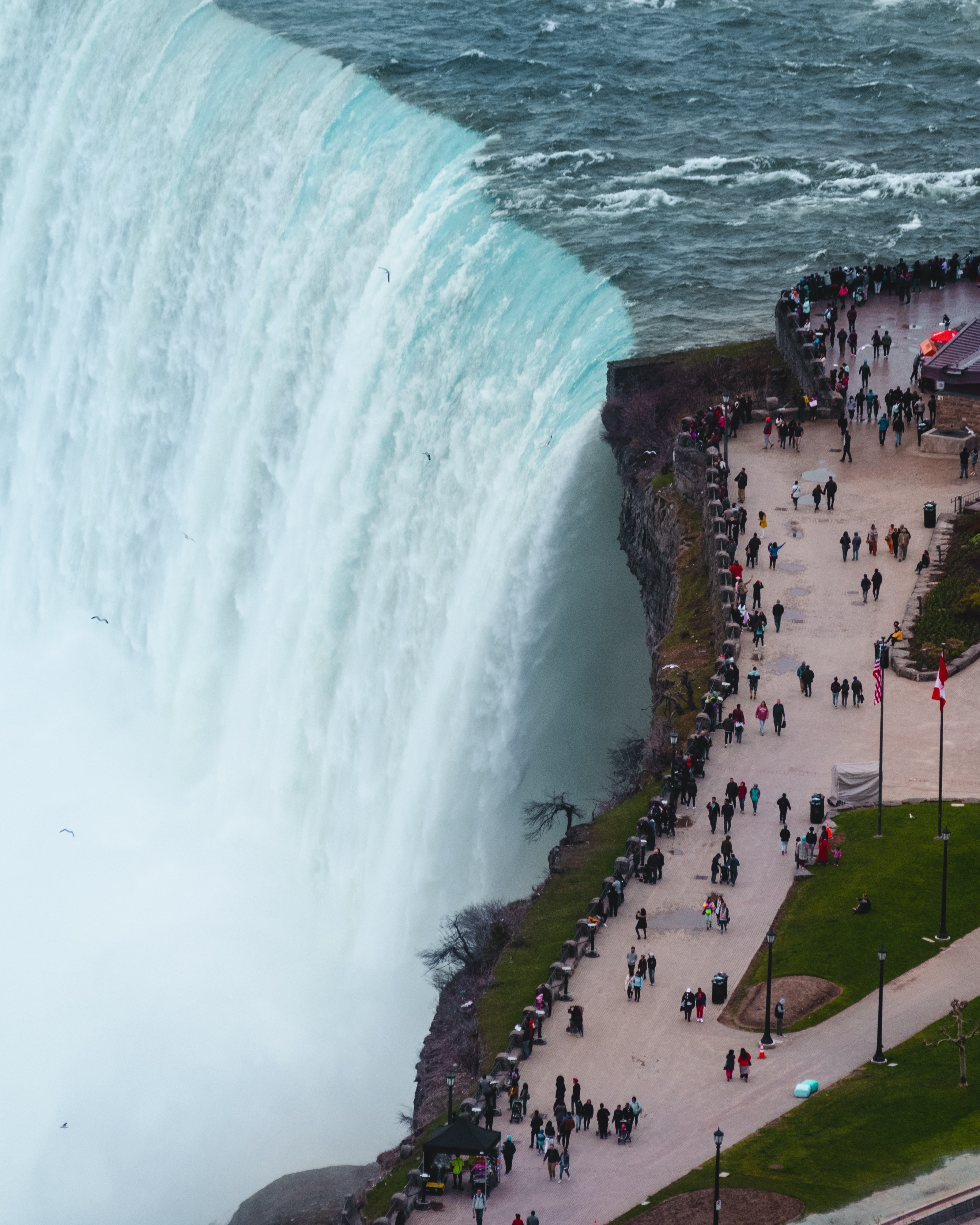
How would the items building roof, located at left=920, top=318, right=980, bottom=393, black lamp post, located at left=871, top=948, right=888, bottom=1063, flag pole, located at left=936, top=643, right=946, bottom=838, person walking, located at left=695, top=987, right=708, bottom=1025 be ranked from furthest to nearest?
building roof, located at left=920, top=318, right=980, bottom=393
flag pole, located at left=936, top=643, right=946, bottom=838
person walking, located at left=695, top=987, right=708, bottom=1025
black lamp post, located at left=871, top=948, right=888, bottom=1063

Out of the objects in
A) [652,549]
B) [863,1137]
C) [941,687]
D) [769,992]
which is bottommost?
[863,1137]

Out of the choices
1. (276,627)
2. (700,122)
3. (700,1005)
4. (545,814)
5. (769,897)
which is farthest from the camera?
(700,122)

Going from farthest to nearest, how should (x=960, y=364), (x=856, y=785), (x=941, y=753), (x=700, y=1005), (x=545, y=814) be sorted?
(x=960, y=364)
(x=545, y=814)
(x=856, y=785)
(x=941, y=753)
(x=700, y=1005)

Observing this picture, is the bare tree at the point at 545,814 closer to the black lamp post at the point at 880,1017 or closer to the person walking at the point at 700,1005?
the person walking at the point at 700,1005

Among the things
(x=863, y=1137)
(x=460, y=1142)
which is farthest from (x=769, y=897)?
(x=460, y=1142)

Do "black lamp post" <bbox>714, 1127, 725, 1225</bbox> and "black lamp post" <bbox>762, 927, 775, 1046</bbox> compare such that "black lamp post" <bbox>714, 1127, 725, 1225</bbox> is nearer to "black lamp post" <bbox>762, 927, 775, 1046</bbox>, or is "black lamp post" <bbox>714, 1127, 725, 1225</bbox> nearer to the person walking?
"black lamp post" <bbox>762, 927, 775, 1046</bbox>

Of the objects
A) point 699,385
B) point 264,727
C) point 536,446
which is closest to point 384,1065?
point 264,727

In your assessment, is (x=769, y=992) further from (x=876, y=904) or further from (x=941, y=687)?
(x=941, y=687)

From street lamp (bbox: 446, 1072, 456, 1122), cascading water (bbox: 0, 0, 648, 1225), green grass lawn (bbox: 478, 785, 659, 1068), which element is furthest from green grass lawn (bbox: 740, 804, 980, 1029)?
cascading water (bbox: 0, 0, 648, 1225)
